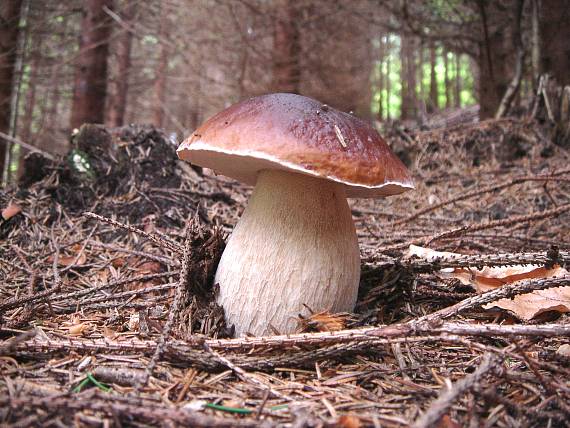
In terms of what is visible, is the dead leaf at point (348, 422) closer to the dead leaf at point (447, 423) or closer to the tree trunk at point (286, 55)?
the dead leaf at point (447, 423)

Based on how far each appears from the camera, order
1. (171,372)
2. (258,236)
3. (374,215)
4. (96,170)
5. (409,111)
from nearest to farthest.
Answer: (171,372), (258,236), (96,170), (374,215), (409,111)

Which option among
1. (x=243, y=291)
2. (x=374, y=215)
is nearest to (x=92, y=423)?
(x=243, y=291)

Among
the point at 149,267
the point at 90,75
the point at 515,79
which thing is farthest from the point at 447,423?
the point at 90,75

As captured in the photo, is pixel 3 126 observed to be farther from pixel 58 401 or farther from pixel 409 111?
pixel 409 111

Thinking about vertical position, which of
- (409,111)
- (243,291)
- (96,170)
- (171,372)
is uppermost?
(409,111)

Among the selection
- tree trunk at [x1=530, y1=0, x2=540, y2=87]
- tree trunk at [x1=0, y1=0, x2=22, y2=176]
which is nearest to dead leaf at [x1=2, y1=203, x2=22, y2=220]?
tree trunk at [x1=0, y1=0, x2=22, y2=176]

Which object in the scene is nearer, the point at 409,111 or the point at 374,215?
the point at 374,215
